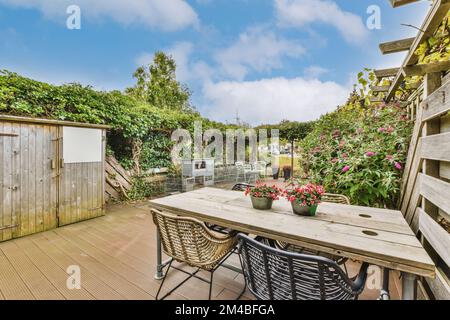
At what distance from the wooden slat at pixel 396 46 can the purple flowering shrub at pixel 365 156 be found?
3.07ft

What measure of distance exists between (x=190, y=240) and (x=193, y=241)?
0.02 meters

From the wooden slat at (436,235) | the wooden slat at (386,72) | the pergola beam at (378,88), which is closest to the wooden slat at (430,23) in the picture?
the wooden slat at (386,72)

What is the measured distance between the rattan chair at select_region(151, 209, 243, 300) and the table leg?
1019 millimetres

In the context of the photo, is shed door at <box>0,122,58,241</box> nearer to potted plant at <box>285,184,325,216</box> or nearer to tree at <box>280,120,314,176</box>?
potted plant at <box>285,184,325,216</box>

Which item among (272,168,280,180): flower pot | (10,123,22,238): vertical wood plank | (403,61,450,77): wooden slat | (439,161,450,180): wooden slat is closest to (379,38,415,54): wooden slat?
(403,61,450,77): wooden slat

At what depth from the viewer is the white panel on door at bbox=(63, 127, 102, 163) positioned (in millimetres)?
3262

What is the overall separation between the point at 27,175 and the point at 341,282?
3.90 metres

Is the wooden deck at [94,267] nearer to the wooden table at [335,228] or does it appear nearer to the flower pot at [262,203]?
the wooden table at [335,228]

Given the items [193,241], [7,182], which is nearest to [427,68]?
[193,241]

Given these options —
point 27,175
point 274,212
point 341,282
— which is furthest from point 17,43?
point 341,282

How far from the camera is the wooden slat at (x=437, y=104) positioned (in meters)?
1.29

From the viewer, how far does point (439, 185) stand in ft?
4.28

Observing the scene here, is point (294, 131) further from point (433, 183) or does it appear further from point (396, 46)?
point (433, 183)

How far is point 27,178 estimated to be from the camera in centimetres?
289
